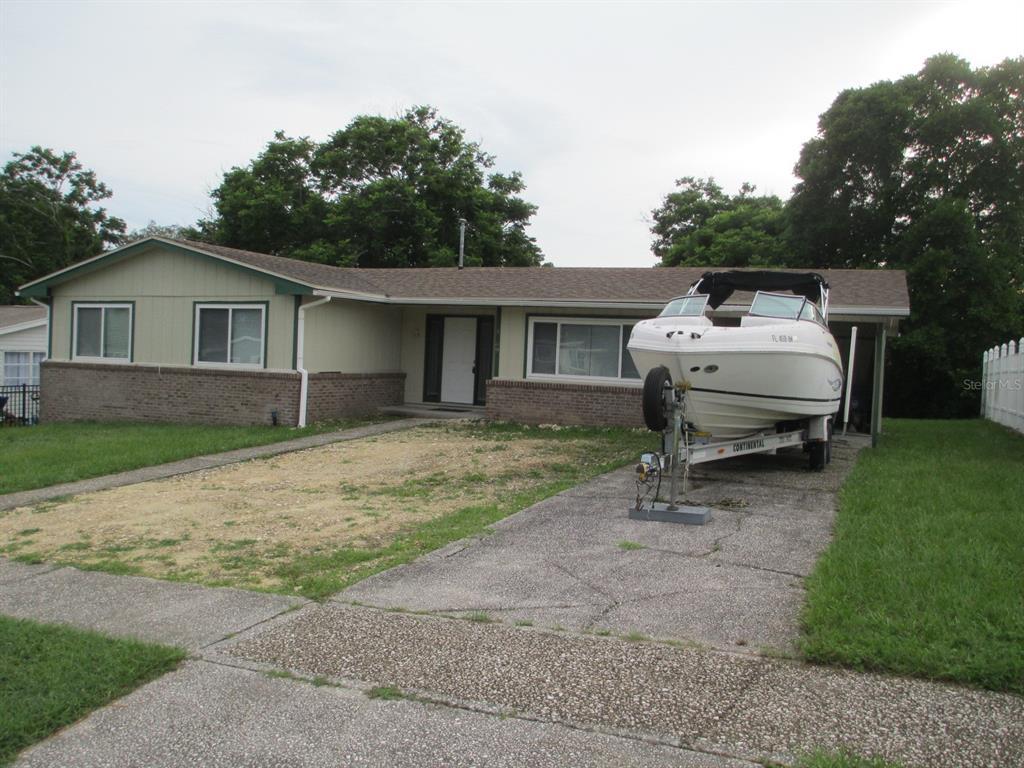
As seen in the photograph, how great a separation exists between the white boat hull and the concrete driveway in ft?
3.94

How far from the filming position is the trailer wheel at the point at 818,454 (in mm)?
11125

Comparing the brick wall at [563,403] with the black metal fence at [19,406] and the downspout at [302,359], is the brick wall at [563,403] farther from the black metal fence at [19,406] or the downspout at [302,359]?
the black metal fence at [19,406]

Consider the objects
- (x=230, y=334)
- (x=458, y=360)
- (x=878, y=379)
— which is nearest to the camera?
(x=878, y=379)

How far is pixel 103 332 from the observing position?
59.3ft

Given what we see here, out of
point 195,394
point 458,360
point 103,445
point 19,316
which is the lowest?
point 103,445

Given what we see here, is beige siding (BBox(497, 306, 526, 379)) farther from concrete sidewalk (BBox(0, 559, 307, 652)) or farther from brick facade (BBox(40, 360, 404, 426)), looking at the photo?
concrete sidewalk (BBox(0, 559, 307, 652))

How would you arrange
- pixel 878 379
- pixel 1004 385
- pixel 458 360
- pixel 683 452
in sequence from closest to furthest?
1. pixel 683 452
2. pixel 878 379
3. pixel 1004 385
4. pixel 458 360

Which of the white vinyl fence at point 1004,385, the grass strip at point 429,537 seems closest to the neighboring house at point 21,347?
the grass strip at point 429,537

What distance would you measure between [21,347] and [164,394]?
30.6ft

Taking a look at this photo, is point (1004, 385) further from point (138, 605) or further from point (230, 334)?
point (138, 605)

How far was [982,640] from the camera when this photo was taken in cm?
460

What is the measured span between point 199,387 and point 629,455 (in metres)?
9.01

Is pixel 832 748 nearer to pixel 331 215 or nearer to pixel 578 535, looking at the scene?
pixel 578 535

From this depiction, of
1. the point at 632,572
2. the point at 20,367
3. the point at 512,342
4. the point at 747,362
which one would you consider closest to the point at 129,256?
the point at 512,342
